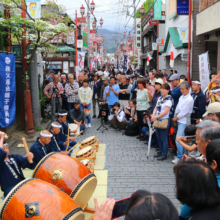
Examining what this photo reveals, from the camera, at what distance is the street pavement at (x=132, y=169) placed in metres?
5.13

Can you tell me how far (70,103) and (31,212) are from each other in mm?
7803

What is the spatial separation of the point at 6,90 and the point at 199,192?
21.0 feet

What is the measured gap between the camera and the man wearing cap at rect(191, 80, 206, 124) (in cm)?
607

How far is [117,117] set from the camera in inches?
386

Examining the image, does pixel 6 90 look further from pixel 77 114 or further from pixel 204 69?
pixel 204 69

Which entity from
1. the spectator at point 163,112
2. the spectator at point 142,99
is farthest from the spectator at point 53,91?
the spectator at point 163,112

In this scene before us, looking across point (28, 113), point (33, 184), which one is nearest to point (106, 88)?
point (28, 113)

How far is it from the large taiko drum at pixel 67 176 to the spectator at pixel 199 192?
210 centimetres

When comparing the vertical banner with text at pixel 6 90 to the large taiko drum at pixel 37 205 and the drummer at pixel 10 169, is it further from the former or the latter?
the large taiko drum at pixel 37 205

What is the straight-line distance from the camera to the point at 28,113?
8.90 m

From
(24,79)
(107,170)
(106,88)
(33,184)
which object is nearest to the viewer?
(33,184)

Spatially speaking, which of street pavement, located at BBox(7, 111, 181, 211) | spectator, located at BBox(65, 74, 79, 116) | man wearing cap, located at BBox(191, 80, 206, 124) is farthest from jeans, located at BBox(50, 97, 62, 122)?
man wearing cap, located at BBox(191, 80, 206, 124)

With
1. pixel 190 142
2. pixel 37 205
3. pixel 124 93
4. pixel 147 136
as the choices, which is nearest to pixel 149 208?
pixel 37 205

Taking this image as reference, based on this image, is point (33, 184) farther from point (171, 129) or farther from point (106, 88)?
point (106, 88)
